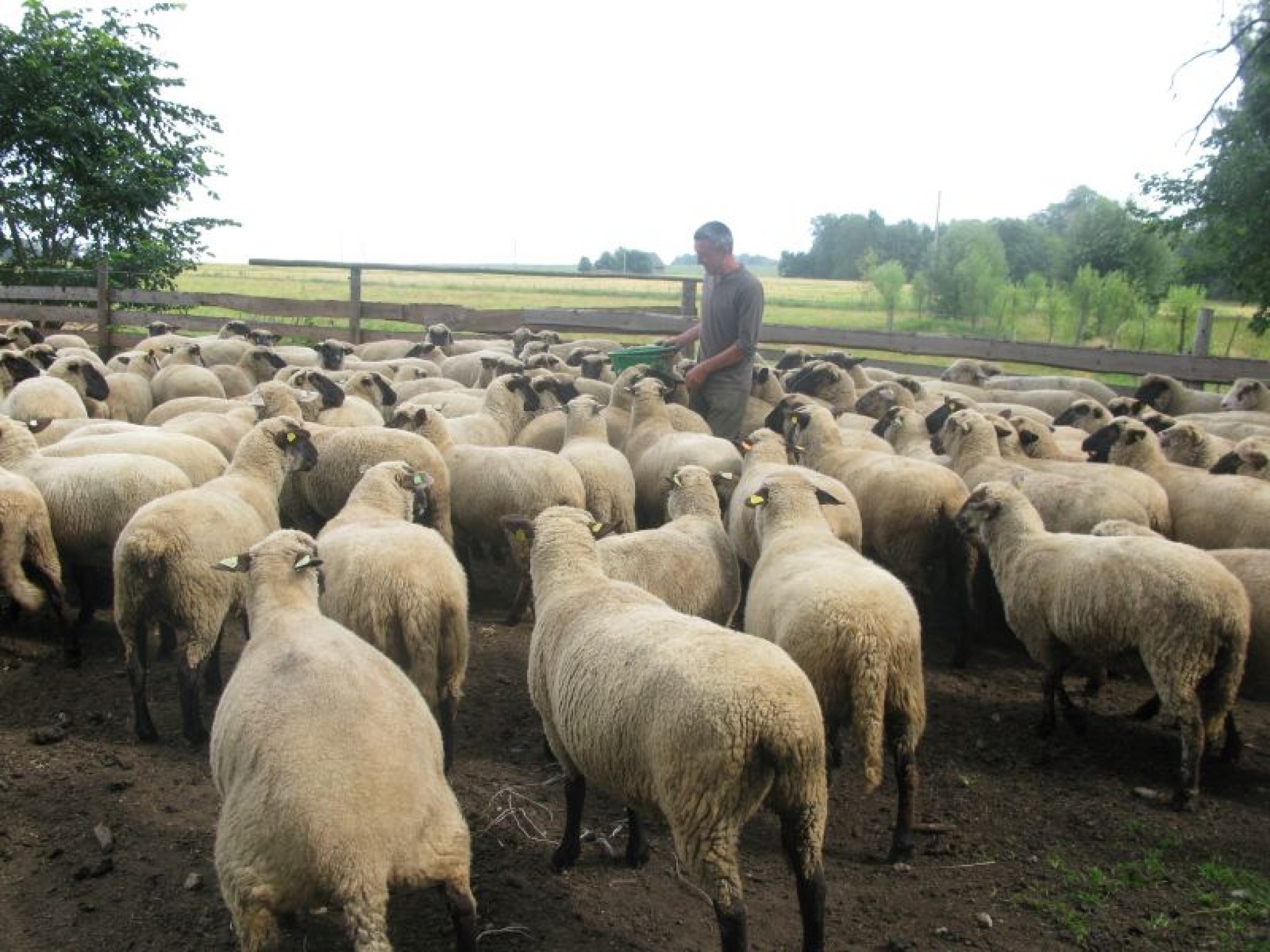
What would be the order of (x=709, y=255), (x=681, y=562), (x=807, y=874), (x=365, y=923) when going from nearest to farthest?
(x=365, y=923)
(x=807, y=874)
(x=681, y=562)
(x=709, y=255)

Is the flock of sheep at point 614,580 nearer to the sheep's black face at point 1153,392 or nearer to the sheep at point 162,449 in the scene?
the sheep at point 162,449

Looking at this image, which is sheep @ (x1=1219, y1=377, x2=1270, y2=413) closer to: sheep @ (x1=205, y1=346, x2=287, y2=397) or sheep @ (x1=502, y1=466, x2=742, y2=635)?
sheep @ (x1=502, y1=466, x2=742, y2=635)

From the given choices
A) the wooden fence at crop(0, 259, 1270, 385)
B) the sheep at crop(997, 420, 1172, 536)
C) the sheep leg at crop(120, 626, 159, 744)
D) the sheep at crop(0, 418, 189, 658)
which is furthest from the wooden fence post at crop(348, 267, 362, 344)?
the sheep at crop(997, 420, 1172, 536)

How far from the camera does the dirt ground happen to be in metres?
3.94

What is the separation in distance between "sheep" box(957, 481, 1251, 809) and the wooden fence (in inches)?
326

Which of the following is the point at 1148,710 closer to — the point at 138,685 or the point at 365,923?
the point at 365,923

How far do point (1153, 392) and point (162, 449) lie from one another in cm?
1152

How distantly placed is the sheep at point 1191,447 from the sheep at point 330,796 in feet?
25.7

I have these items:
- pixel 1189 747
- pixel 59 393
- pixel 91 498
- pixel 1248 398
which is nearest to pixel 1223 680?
pixel 1189 747

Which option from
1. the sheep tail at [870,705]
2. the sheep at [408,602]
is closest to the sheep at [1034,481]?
the sheep tail at [870,705]

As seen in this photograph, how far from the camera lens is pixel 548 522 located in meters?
5.05

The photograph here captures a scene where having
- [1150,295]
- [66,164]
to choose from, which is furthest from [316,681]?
[1150,295]

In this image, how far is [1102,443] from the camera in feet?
27.3

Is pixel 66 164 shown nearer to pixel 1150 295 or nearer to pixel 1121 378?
pixel 1121 378
